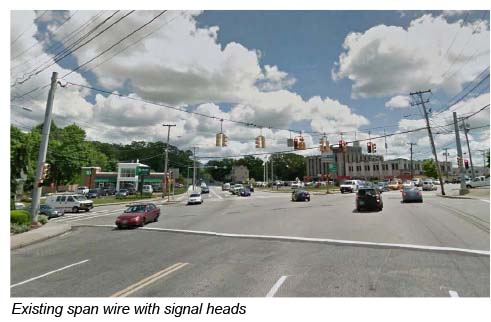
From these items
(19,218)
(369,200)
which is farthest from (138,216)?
(369,200)

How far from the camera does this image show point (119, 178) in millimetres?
79438

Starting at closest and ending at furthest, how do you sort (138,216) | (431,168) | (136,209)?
1. (138,216)
2. (136,209)
3. (431,168)

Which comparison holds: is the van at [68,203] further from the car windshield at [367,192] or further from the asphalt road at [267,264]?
the car windshield at [367,192]

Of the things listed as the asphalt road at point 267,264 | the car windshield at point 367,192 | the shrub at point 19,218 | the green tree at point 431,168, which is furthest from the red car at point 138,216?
the green tree at point 431,168

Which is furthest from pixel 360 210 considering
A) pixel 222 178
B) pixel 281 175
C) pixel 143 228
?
pixel 222 178

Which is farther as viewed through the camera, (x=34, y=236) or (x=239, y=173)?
(x=239, y=173)

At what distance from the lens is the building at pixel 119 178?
7900 cm

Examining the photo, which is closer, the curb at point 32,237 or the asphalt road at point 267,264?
the asphalt road at point 267,264

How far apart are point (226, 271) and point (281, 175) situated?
5783 inches

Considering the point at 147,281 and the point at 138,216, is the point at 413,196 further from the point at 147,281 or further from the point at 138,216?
the point at 147,281

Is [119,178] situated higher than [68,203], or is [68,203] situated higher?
[119,178]

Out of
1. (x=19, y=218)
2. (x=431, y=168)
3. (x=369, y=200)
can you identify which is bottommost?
(x=19, y=218)

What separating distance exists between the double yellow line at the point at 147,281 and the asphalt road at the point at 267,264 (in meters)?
0.02

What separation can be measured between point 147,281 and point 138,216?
A: 12742 mm
